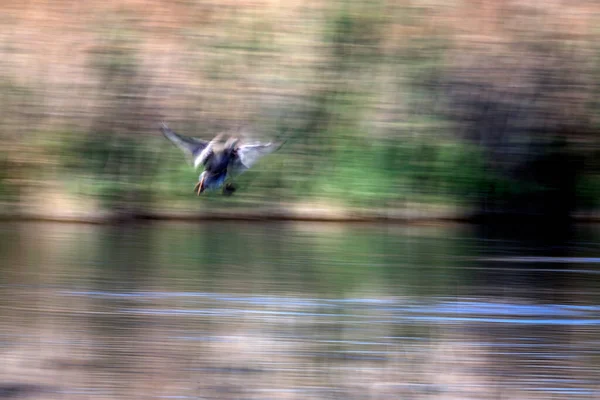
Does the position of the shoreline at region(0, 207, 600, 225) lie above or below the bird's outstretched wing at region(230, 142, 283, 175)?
below

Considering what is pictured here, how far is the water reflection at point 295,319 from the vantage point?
5.48 m

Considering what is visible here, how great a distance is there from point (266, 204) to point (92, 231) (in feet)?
8.42

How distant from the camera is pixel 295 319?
7.21 m

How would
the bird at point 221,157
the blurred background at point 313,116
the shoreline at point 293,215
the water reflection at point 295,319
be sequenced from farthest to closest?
1. the shoreline at point 293,215
2. the blurred background at point 313,116
3. the bird at point 221,157
4. the water reflection at point 295,319

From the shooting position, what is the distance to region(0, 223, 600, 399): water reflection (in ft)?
18.0

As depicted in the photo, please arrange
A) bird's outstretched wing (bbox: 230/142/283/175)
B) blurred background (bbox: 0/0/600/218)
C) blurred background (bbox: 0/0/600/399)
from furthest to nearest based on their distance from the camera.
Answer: blurred background (bbox: 0/0/600/218) < blurred background (bbox: 0/0/600/399) < bird's outstretched wing (bbox: 230/142/283/175)

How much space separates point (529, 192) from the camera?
1594 centimetres

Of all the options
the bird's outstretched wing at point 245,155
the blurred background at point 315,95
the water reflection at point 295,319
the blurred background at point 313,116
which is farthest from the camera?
the blurred background at point 315,95

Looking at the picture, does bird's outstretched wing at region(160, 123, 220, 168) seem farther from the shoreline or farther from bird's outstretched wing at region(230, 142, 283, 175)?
Result: the shoreline

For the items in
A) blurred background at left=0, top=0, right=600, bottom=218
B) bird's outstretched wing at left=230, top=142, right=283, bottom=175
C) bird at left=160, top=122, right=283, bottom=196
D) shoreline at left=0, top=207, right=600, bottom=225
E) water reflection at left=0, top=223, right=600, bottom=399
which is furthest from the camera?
blurred background at left=0, top=0, right=600, bottom=218

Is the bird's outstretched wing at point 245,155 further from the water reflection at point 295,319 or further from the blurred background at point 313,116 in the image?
the blurred background at point 313,116

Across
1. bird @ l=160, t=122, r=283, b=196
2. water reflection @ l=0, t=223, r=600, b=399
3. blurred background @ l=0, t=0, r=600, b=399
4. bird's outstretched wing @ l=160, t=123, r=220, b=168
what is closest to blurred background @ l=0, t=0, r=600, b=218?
blurred background @ l=0, t=0, r=600, b=399

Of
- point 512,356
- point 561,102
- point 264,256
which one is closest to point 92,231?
point 264,256

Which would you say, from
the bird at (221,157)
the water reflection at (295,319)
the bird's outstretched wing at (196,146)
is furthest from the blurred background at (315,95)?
the bird at (221,157)
